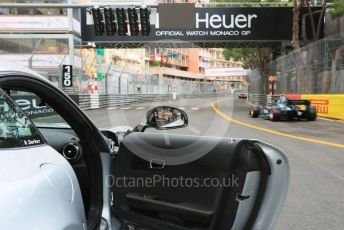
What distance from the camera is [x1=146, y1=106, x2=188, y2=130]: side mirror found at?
302 cm

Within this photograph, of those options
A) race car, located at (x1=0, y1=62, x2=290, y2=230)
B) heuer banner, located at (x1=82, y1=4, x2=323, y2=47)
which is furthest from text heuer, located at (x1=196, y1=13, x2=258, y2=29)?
race car, located at (x1=0, y1=62, x2=290, y2=230)

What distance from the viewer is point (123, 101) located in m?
35.1

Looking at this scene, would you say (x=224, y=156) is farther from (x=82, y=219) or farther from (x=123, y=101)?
(x=123, y=101)

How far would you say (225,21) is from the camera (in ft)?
95.2

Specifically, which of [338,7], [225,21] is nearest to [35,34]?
[225,21]

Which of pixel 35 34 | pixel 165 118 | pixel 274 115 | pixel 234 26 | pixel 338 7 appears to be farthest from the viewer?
pixel 35 34

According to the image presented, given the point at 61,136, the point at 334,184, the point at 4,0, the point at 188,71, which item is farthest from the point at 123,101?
the point at 188,71

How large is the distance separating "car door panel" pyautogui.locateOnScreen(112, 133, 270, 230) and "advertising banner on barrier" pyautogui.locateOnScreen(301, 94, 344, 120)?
15942mm

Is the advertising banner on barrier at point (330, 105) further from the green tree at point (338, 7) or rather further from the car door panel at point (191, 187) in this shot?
the car door panel at point (191, 187)

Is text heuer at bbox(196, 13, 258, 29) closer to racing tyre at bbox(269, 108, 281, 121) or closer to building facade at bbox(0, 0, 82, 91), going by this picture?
racing tyre at bbox(269, 108, 281, 121)

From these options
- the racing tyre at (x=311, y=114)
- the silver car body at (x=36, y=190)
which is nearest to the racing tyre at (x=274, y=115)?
the racing tyre at (x=311, y=114)

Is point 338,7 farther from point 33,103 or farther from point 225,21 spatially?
point 33,103

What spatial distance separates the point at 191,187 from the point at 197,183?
2.0 inches

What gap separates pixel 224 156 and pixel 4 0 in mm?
44070
